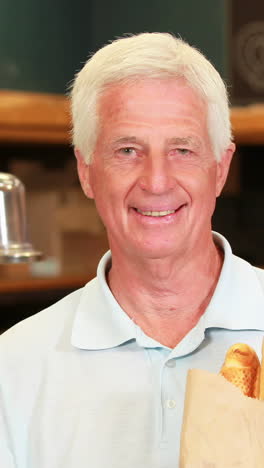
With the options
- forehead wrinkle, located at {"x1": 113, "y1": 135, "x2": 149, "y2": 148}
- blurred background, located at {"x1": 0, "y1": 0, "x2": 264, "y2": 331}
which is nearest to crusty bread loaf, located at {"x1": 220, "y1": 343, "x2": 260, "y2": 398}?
forehead wrinkle, located at {"x1": 113, "y1": 135, "x2": 149, "y2": 148}

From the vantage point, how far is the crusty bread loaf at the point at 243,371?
38.1 inches

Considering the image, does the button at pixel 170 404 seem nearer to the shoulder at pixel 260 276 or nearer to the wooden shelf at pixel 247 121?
the shoulder at pixel 260 276

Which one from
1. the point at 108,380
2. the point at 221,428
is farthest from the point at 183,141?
the point at 221,428

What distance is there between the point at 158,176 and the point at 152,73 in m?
0.16

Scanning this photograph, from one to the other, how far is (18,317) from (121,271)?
1.81 meters

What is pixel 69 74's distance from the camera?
145 inches

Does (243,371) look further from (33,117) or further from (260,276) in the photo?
(33,117)

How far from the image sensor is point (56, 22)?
364cm

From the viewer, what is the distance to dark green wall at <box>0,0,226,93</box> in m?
3.47

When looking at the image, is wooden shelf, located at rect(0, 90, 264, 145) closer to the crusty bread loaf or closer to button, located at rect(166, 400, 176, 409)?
button, located at rect(166, 400, 176, 409)

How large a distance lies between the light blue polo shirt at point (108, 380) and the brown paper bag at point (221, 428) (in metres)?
0.34

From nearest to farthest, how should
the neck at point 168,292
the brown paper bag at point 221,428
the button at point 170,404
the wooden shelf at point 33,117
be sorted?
the brown paper bag at point 221,428 < the button at point 170,404 < the neck at point 168,292 < the wooden shelf at point 33,117

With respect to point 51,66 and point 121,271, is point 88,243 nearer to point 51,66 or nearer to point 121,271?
point 51,66

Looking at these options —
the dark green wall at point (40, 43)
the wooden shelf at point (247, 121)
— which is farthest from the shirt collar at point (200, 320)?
the dark green wall at point (40, 43)
